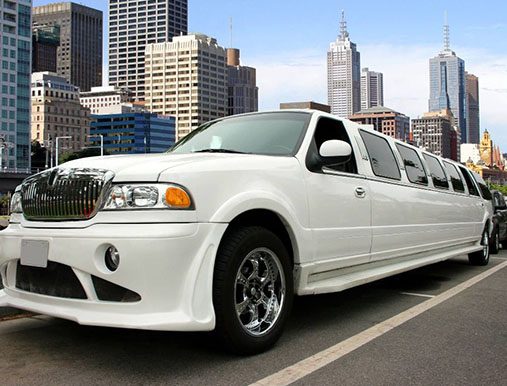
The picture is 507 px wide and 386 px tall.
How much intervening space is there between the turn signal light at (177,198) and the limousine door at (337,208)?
1.27m

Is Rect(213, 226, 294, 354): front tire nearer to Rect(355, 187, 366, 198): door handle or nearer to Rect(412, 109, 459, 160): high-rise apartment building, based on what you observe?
Rect(355, 187, 366, 198): door handle

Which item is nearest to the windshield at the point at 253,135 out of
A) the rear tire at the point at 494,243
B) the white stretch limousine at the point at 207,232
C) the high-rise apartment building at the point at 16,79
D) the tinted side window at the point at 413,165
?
the white stretch limousine at the point at 207,232

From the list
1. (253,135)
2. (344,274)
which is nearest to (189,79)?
(253,135)

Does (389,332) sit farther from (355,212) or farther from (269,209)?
(269,209)

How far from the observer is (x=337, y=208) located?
4.74 metres

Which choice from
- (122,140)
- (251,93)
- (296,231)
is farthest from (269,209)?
(251,93)

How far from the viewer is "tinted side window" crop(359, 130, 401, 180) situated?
5.62 meters

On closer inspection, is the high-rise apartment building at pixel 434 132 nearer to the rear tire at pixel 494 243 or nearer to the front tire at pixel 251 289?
the rear tire at pixel 494 243

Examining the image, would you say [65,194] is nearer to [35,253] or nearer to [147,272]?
[35,253]

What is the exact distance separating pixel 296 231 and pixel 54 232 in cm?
172

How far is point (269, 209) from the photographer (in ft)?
13.1

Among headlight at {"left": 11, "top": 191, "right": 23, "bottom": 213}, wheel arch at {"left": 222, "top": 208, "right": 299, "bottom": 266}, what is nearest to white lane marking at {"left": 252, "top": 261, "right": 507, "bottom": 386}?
wheel arch at {"left": 222, "top": 208, "right": 299, "bottom": 266}

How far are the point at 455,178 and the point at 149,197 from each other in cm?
637

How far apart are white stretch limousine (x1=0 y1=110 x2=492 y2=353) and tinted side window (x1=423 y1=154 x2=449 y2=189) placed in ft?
7.52
